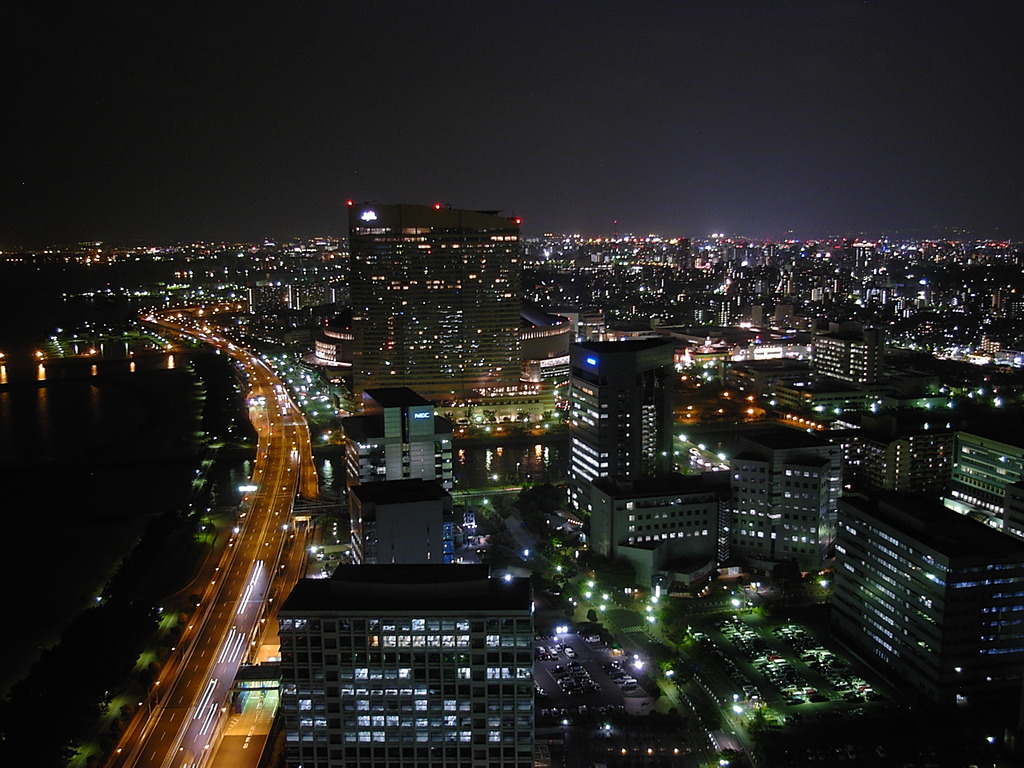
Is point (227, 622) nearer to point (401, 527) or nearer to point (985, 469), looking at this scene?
point (401, 527)

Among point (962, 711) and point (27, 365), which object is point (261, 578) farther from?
point (27, 365)

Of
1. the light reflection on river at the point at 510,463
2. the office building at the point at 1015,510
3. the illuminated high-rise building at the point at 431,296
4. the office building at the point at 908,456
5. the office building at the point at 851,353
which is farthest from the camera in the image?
the office building at the point at 851,353

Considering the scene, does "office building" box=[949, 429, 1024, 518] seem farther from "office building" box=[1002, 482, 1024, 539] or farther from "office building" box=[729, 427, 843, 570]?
"office building" box=[729, 427, 843, 570]

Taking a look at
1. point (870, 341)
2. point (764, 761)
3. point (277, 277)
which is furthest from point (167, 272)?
point (764, 761)

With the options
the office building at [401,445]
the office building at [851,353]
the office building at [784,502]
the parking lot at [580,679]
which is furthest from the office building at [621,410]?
the office building at [851,353]

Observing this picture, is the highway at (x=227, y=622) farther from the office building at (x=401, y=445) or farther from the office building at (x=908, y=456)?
the office building at (x=908, y=456)

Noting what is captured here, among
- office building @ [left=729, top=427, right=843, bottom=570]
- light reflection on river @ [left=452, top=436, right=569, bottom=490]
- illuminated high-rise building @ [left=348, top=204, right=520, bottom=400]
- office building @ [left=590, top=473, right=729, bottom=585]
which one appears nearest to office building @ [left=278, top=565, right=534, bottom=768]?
office building @ [left=590, top=473, right=729, bottom=585]

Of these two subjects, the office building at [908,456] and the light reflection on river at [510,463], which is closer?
the office building at [908,456]
